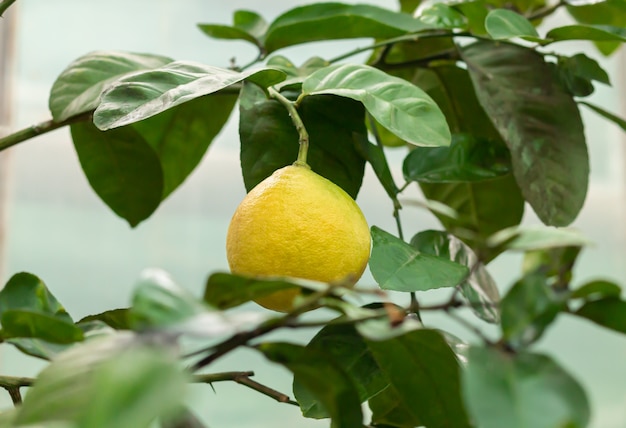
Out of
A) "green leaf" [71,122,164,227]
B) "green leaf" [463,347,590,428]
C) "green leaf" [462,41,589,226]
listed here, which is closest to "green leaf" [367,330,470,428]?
"green leaf" [463,347,590,428]

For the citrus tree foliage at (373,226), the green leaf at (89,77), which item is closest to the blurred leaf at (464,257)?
the citrus tree foliage at (373,226)

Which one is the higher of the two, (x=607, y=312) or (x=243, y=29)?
(x=243, y=29)

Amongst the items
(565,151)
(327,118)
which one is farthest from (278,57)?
(565,151)

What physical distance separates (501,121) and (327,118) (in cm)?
15

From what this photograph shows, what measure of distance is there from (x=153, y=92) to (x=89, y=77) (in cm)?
20

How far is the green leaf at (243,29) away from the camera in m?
0.65

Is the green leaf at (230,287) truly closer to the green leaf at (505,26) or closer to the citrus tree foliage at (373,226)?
the citrus tree foliage at (373,226)

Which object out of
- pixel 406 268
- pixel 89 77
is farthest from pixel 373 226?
pixel 89 77

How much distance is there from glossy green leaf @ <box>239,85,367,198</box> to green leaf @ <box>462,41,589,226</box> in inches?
5.0

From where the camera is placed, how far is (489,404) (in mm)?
224

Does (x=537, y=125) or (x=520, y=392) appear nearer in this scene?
(x=520, y=392)

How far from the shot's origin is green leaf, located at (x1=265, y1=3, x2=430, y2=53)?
1.90ft

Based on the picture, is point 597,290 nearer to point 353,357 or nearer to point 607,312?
point 607,312

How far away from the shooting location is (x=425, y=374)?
0.37m
